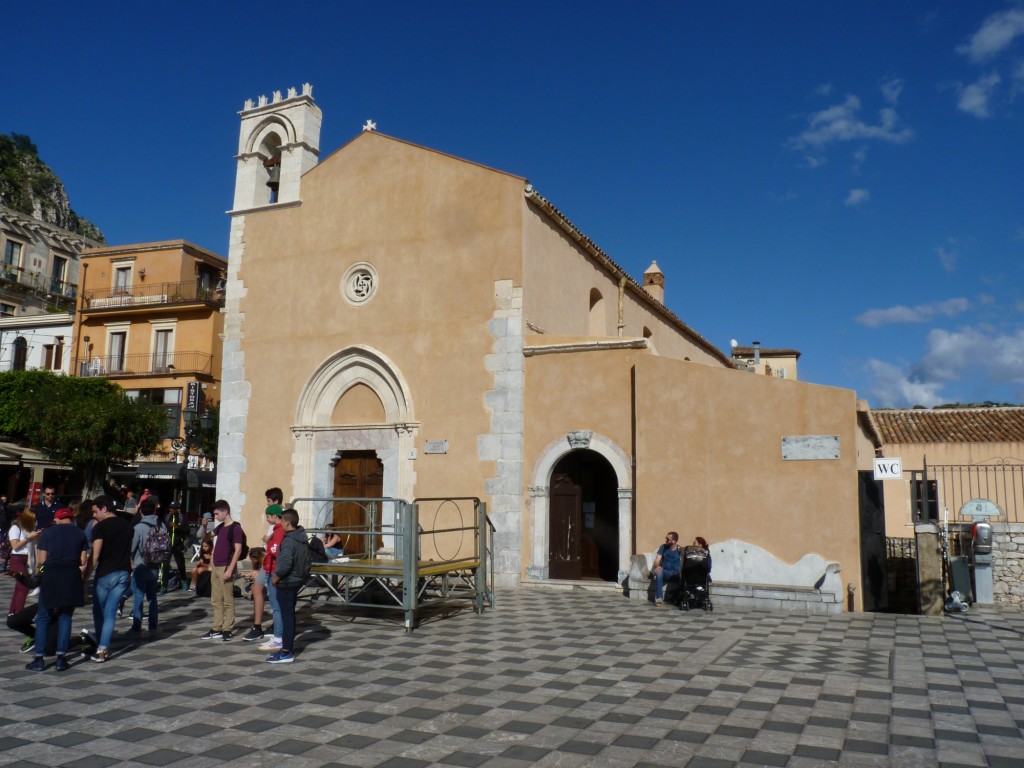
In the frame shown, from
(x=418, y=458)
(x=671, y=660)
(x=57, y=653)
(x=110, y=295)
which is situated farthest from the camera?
(x=110, y=295)

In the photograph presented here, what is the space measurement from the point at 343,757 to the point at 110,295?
118ft

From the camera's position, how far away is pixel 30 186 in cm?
5938

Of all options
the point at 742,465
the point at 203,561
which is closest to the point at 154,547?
the point at 203,561

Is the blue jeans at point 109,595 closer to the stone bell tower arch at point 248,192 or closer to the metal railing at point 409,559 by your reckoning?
the metal railing at point 409,559

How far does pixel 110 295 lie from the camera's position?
36.5 metres

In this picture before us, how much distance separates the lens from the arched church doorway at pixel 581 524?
632 inches

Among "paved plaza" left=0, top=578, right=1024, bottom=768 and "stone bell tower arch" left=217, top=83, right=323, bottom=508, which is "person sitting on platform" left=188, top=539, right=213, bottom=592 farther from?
"stone bell tower arch" left=217, top=83, right=323, bottom=508

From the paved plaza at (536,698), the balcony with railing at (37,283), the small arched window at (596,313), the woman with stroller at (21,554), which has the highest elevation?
the balcony with railing at (37,283)

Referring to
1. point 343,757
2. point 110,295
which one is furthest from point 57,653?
point 110,295

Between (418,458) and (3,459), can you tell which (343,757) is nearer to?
(418,458)

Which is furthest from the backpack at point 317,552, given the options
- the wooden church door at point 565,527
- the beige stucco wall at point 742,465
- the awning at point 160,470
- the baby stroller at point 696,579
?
the awning at point 160,470

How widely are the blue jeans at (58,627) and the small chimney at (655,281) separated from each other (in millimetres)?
24200

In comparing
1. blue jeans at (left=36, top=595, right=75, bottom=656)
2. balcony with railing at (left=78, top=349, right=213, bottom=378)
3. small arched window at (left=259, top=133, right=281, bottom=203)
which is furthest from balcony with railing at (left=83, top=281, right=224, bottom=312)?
blue jeans at (left=36, top=595, right=75, bottom=656)

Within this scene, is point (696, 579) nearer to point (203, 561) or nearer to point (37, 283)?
point (203, 561)
